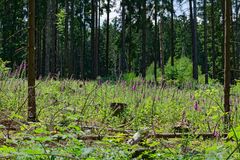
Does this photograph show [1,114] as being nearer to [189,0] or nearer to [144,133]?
[144,133]

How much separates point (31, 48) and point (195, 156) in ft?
13.0

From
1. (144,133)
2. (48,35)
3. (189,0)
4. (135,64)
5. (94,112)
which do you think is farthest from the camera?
(135,64)

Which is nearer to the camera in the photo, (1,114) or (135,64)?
(1,114)

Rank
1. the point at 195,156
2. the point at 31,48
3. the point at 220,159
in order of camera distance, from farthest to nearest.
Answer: the point at 31,48 → the point at 195,156 → the point at 220,159

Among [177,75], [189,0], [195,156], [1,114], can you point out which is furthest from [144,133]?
[189,0]

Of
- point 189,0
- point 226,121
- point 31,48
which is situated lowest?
point 226,121

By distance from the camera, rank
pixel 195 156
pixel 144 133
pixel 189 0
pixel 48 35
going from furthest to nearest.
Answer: pixel 189 0 < pixel 48 35 < pixel 144 133 < pixel 195 156

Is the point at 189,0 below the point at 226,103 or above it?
above

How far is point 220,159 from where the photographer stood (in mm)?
2604

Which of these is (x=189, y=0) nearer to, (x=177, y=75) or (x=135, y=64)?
(x=177, y=75)

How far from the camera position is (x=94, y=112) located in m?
7.85

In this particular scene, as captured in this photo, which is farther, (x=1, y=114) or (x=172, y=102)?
(x=172, y=102)

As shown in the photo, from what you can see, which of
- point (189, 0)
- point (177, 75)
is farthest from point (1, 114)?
point (189, 0)

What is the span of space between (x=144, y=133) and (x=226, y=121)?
2473 millimetres
